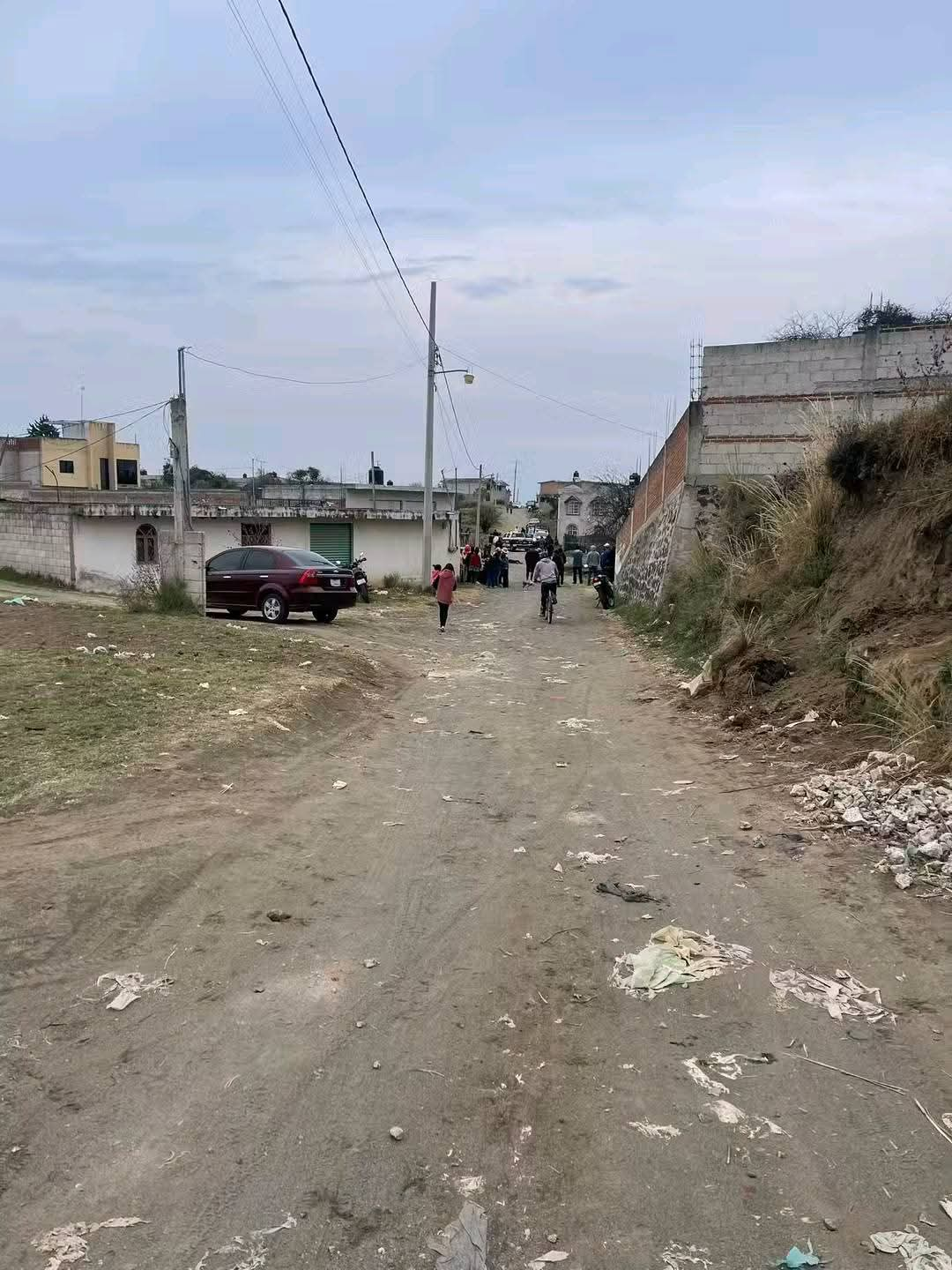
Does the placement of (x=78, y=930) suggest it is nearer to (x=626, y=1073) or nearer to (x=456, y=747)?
(x=626, y=1073)

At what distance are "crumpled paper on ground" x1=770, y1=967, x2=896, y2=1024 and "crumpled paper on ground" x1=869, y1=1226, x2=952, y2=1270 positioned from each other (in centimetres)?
121

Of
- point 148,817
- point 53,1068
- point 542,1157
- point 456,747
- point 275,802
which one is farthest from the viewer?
point 456,747

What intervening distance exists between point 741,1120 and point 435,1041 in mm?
1172

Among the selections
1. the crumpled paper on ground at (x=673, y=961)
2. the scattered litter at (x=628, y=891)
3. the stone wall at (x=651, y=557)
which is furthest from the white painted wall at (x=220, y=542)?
the crumpled paper on ground at (x=673, y=961)

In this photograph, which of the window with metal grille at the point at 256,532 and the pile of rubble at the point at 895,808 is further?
the window with metal grille at the point at 256,532

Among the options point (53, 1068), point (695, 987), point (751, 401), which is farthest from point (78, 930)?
point (751, 401)

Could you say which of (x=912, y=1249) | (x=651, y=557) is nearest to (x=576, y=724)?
(x=912, y=1249)

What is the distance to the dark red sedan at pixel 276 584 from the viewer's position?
62.2ft

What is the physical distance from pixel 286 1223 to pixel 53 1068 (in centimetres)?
123

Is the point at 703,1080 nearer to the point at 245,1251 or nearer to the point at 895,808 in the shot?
the point at 245,1251

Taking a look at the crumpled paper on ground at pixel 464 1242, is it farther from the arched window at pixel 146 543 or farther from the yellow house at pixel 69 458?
the yellow house at pixel 69 458

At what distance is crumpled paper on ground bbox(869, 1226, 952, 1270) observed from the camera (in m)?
2.50

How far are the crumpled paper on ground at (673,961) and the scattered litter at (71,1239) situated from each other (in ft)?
7.19

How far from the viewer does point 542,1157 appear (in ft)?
9.70
